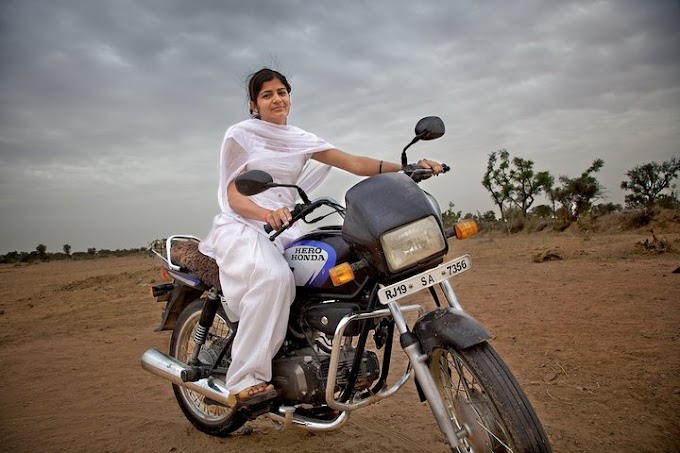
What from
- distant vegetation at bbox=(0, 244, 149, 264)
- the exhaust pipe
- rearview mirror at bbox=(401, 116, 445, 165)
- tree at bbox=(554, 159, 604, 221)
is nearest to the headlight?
rearview mirror at bbox=(401, 116, 445, 165)

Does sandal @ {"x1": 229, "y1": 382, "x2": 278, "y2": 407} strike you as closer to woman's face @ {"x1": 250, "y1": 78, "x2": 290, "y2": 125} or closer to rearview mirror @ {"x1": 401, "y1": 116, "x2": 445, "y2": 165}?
rearview mirror @ {"x1": 401, "y1": 116, "x2": 445, "y2": 165}

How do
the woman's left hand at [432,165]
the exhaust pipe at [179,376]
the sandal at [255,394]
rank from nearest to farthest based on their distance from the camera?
the sandal at [255,394]
the woman's left hand at [432,165]
the exhaust pipe at [179,376]

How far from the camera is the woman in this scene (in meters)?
2.65

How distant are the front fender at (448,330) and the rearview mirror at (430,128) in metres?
0.94

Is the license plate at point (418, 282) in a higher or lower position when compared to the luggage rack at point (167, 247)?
lower

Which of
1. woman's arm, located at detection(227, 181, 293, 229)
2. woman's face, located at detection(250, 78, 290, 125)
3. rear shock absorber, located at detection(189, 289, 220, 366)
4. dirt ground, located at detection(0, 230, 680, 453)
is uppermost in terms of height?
woman's face, located at detection(250, 78, 290, 125)

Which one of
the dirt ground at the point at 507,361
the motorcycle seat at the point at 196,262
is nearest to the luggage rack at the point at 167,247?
the motorcycle seat at the point at 196,262

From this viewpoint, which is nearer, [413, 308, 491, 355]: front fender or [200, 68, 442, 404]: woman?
[413, 308, 491, 355]: front fender

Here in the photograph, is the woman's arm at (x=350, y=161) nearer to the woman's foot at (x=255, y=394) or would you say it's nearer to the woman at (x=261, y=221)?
the woman at (x=261, y=221)

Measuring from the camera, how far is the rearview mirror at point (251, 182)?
7.36ft

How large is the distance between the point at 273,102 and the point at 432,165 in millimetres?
1154

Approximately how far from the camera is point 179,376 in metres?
3.18

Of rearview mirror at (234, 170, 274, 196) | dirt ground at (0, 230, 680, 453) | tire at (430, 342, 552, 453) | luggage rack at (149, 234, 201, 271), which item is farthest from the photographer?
luggage rack at (149, 234, 201, 271)

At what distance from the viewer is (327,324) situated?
8.36 feet
